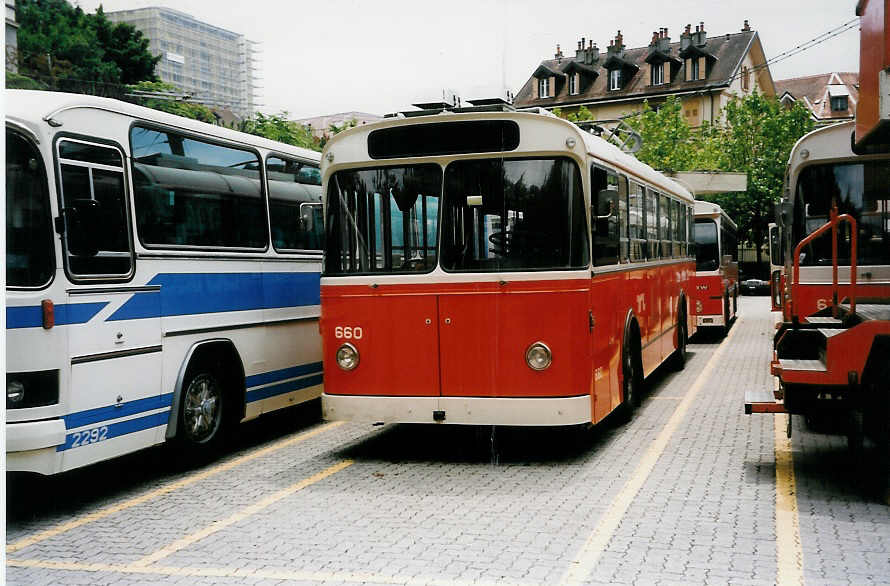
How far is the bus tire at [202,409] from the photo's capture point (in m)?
8.77

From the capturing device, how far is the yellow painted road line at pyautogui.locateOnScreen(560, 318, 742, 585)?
5682 mm

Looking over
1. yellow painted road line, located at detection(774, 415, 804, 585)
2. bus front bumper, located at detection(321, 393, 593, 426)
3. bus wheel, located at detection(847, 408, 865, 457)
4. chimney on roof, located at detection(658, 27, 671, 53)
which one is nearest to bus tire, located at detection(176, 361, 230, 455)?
bus front bumper, located at detection(321, 393, 593, 426)

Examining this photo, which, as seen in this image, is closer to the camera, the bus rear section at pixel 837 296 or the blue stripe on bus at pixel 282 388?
the bus rear section at pixel 837 296

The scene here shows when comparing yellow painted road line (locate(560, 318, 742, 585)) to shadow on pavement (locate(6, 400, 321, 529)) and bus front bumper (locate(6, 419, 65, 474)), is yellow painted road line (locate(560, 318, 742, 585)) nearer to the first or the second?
bus front bumper (locate(6, 419, 65, 474))

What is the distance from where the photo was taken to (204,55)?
53.7ft

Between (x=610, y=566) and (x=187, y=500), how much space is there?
360cm

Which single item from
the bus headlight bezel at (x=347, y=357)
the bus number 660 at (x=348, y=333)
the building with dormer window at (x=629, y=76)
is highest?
the building with dormer window at (x=629, y=76)

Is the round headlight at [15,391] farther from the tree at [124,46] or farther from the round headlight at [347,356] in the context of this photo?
the tree at [124,46]

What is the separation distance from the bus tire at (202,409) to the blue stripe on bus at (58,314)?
1.57m

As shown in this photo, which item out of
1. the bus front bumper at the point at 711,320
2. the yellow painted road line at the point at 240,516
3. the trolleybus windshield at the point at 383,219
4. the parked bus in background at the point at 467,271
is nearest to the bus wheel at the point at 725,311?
the bus front bumper at the point at 711,320

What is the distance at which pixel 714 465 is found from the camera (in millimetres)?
8594

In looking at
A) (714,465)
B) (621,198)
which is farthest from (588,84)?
(714,465)

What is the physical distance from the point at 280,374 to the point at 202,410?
1.47 meters

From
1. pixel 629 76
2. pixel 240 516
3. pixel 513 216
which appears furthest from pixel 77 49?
pixel 629 76
